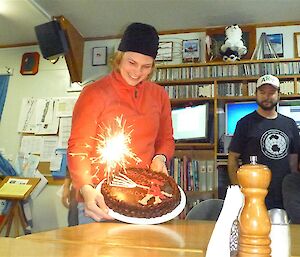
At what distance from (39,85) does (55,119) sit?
456mm

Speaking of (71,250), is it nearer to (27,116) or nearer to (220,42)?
(220,42)

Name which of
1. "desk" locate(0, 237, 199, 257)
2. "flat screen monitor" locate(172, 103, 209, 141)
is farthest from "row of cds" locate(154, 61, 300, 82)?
"desk" locate(0, 237, 199, 257)

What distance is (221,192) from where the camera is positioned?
10.4ft

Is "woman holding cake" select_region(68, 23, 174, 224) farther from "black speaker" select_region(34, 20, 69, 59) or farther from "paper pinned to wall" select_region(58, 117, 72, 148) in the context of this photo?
"paper pinned to wall" select_region(58, 117, 72, 148)

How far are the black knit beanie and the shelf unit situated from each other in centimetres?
193

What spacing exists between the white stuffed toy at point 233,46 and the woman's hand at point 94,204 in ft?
8.62

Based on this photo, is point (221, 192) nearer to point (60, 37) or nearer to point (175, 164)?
point (175, 164)

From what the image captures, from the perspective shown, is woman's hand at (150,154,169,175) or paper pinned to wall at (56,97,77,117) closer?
woman's hand at (150,154,169,175)

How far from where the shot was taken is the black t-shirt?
2.49 meters

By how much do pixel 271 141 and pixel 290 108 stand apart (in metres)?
0.85

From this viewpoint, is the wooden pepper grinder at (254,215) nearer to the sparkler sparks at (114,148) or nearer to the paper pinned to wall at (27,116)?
the sparkler sparks at (114,148)

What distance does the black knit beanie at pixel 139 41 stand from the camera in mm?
1417

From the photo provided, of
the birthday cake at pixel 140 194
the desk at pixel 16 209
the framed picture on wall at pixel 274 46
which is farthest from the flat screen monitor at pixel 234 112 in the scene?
the birthday cake at pixel 140 194

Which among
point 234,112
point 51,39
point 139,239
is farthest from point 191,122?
point 139,239
